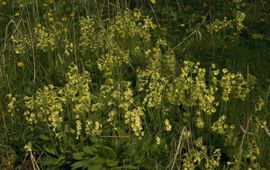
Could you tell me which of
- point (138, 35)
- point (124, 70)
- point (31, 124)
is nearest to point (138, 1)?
point (138, 35)

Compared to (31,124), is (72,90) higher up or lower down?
higher up

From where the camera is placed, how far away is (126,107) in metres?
2.84

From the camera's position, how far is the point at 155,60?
3.35 metres

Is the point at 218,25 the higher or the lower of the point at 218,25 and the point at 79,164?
the higher

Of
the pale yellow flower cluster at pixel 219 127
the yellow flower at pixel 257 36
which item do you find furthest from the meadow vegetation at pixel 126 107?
the yellow flower at pixel 257 36

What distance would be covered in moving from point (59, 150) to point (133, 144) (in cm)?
43

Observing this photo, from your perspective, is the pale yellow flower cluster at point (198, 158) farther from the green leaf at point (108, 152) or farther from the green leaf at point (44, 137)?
the green leaf at point (44, 137)

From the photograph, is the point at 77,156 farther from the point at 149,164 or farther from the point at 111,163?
the point at 149,164

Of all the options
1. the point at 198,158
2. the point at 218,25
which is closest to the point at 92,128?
the point at 198,158

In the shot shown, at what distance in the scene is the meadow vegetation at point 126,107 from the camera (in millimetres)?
2840

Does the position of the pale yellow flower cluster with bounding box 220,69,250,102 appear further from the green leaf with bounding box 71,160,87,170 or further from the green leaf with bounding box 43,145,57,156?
the green leaf with bounding box 43,145,57,156

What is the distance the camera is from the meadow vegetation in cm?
284

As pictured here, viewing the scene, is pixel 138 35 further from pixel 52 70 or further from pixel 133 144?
pixel 133 144

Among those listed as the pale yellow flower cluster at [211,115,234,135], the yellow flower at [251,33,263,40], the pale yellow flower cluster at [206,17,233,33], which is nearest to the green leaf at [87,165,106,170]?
the pale yellow flower cluster at [211,115,234,135]
